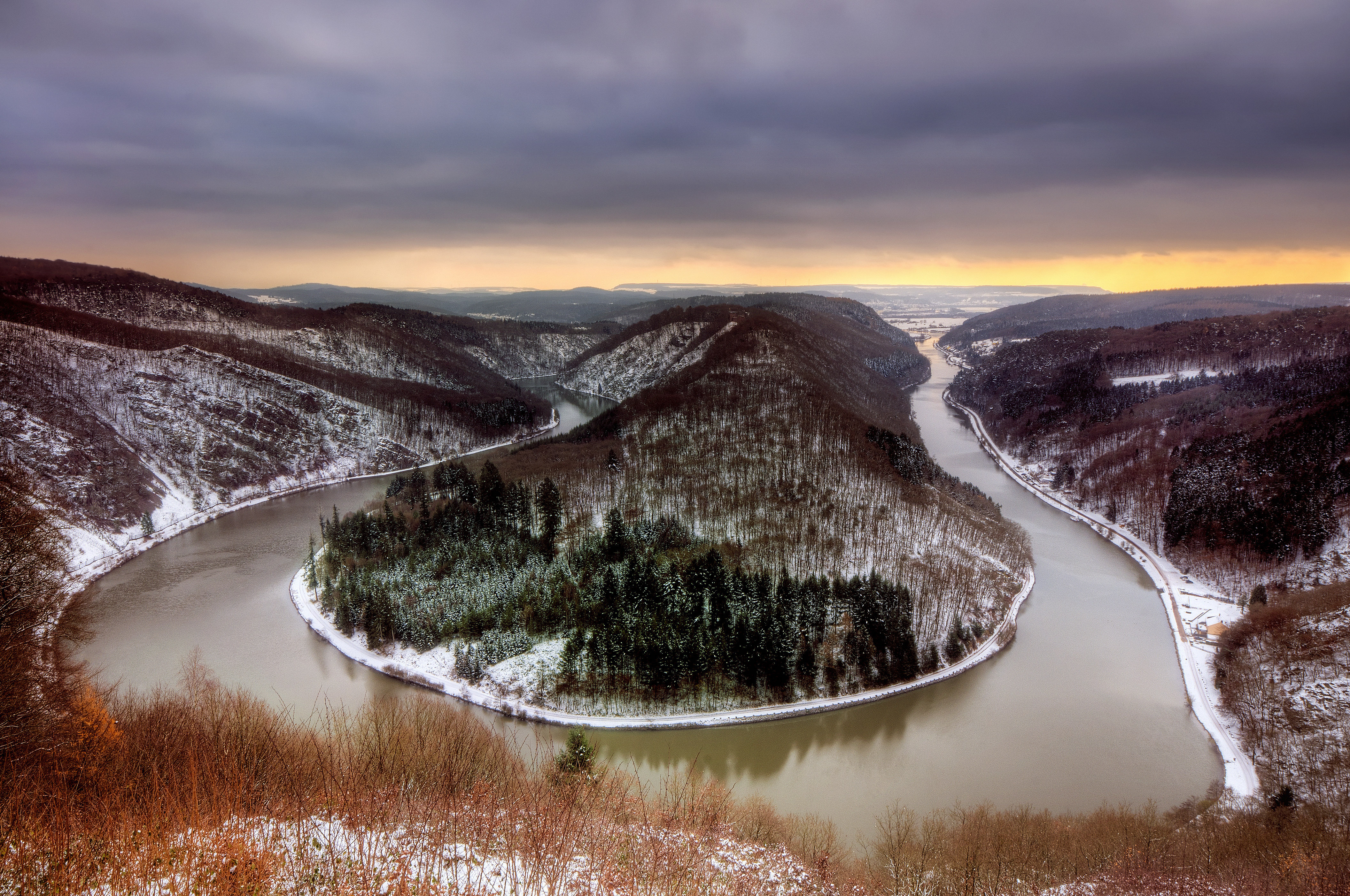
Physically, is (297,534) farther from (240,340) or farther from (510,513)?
(240,340)

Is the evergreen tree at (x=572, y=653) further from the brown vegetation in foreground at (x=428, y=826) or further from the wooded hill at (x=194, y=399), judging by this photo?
the wooded hill at (x=194, y=399)

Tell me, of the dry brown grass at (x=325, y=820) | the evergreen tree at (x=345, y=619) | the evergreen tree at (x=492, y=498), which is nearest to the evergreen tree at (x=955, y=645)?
the dry brown grass at (x=325, y=820)

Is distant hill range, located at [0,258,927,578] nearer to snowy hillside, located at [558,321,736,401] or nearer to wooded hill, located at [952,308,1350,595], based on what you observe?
snowy hillside, located at [558,321,736,401]

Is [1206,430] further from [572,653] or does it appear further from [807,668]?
[572,653]

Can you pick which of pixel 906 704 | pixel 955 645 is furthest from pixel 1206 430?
pixel 906 704

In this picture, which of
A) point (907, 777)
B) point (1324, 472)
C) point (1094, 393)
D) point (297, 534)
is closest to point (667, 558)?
point (907, 777)

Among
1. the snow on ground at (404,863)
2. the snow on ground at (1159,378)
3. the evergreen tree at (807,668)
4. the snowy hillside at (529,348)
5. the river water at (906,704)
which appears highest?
the snowy hillside at (529,348)
